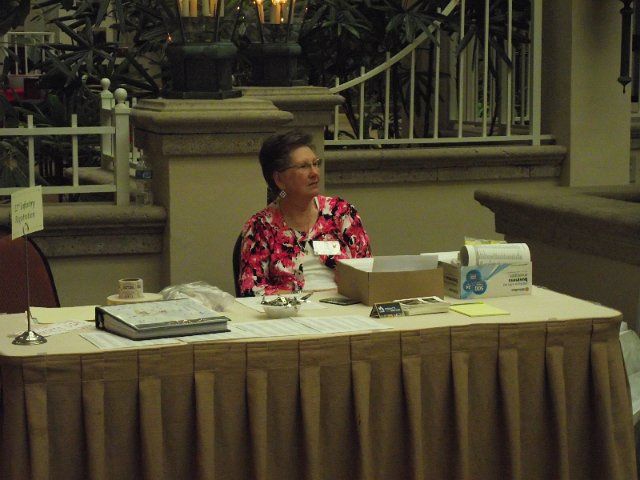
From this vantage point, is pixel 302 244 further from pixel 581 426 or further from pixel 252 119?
pixel 581 426

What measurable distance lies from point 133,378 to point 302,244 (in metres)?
1.67

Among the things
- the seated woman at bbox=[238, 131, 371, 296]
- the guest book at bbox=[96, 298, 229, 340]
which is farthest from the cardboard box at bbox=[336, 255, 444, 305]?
the seated woman at bbox=[238, 131, 371, 296]

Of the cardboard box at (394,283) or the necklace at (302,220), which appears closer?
the cardboard box at (394,283)

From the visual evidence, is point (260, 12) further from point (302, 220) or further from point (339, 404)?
point (339, 404)

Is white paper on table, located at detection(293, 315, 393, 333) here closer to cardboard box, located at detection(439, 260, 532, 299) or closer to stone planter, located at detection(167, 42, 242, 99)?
cardboard box, located at detection(439, 260, 532, 299)

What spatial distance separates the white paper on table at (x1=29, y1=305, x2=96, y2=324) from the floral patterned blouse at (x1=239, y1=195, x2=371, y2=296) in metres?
0.96

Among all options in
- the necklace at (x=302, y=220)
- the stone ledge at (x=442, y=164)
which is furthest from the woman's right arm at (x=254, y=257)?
the stone ledge at (x=442, y=164)

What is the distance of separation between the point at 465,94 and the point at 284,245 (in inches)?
172

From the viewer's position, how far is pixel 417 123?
31.0 feet

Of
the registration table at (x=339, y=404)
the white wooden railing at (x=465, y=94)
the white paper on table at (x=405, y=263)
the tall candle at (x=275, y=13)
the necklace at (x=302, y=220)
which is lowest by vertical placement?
the registration table at (x=339, y=404)

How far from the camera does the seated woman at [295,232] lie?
5.00 m

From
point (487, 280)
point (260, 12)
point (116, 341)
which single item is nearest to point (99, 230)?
point (260, 12)

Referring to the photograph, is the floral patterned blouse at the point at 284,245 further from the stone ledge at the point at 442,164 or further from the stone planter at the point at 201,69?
the stone ledge at the point at 442,164

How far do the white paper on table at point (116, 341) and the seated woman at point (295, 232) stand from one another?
4.20 ft
